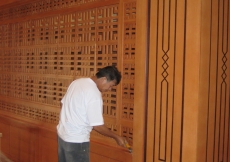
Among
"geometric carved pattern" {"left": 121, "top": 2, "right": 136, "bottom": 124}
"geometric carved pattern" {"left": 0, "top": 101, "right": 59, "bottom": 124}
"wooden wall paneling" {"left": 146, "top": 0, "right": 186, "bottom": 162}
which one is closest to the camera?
"wooden wall paneling" {"left": 146, "top": 0, "right": 186, "bottom": 162}

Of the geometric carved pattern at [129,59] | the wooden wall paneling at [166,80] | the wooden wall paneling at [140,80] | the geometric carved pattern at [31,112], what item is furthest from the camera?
the geometric carved pattern at [31,112]

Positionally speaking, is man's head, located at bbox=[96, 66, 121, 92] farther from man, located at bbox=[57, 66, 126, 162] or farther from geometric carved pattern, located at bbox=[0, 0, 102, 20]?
geometric carved pattern, located at bbox=[0, 0, 102, 20]

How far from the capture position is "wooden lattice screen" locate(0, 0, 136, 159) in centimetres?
279

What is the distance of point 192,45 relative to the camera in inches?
89.1

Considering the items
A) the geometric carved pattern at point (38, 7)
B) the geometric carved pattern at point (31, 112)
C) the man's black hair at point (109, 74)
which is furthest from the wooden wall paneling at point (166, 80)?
the geometric carved pattern at point (31, 112)

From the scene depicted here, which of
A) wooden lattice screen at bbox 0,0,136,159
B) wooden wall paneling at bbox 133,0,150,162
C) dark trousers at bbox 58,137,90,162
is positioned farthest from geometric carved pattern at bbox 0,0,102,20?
dark trousers at bbox 58,137,90,162

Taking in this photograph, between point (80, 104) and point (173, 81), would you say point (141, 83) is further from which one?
point (80, 104)

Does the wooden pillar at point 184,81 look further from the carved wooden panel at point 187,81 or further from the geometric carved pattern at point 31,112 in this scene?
the geometric carved pattern at point 31,112

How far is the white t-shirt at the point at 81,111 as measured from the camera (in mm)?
2244

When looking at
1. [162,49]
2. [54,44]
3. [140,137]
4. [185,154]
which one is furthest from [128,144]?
[54,44]

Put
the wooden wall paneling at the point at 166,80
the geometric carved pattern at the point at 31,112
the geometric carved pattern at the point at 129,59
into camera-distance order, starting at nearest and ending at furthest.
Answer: the wooden wall paneling at the point at 166,80 → the geometric carved pattern at the point at 129,59 → the geometric carved pattern at the point at 31,112

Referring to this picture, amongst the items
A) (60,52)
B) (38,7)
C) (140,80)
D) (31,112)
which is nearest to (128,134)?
(140,80)

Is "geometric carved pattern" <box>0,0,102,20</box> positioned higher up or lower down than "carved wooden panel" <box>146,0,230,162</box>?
higher up

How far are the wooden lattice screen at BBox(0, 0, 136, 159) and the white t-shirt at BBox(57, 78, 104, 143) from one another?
1.82ft
